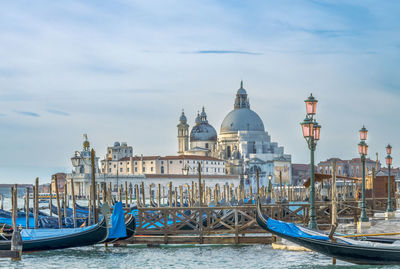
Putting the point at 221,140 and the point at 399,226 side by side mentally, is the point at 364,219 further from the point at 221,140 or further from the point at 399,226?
the point at 221,140

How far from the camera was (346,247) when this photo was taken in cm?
1294

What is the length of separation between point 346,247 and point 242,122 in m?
96.6

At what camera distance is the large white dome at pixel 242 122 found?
10931cm

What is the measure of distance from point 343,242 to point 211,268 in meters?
3.17

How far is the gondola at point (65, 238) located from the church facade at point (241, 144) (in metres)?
82.1

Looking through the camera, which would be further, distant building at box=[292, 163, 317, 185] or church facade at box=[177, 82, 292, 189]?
distant building at box=[292, 163, 317, 185]

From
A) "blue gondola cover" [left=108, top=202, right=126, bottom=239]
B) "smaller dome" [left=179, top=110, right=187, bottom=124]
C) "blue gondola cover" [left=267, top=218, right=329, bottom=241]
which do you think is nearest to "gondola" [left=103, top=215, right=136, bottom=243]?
"blue gondola cover" [left=108, top=202, right=126, bottom=239]

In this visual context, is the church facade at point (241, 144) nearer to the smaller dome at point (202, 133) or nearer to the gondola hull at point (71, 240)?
the smaller dome at point (202, 133)

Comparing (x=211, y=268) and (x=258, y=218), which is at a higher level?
(x=258, y=218)

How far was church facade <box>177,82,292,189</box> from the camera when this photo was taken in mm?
104250

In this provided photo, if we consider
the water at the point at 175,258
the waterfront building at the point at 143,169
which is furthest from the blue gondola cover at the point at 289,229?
the waterfront building at the point at 143,169

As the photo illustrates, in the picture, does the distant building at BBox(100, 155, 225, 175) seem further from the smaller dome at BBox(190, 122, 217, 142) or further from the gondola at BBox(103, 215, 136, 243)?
the gondola at BBox(103, 215, 136, 243)

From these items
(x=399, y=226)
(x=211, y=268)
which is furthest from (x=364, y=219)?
(x=211, y=268)

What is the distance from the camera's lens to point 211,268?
1527 centimetres
